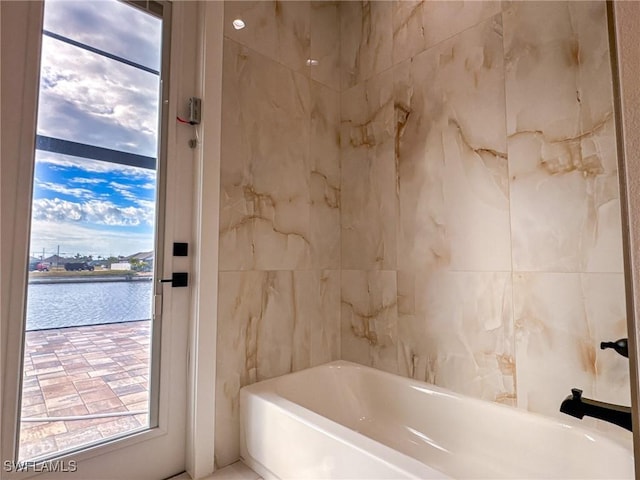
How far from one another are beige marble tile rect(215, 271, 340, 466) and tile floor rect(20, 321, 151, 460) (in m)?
0.32

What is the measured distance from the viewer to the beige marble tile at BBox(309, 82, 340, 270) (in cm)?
192

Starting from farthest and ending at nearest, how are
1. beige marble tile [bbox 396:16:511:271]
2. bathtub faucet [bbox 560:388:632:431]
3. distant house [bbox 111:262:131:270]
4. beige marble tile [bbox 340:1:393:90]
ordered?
beige marble tile [bbox 340:1:393:90] → beige marble tile [bbox 396:16:511:271] → distant house [bbox 111:262:131:270] → bathtub faucet [bbox 560:388:632:431]

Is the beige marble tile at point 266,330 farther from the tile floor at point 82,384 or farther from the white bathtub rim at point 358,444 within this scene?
the tile floor at point 82,384

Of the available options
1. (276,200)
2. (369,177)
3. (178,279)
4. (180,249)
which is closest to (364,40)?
(369,177)

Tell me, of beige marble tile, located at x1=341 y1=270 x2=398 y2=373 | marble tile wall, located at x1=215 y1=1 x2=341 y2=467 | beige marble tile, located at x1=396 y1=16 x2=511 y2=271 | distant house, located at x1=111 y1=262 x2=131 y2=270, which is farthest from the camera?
beige marble tile, located at x1=341 y1=270 x2=398 y2=373

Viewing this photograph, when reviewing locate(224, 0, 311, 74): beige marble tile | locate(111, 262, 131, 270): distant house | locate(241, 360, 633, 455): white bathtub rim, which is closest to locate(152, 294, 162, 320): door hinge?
locate(111, 262, 131, 270): distant house

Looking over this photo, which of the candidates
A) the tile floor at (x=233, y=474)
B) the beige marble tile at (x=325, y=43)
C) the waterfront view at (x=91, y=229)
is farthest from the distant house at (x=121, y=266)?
the beige marble tile at (x=325, y=43)

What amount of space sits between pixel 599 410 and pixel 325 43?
209 cm

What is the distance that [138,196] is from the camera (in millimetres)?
1390

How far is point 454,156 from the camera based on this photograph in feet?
5.09

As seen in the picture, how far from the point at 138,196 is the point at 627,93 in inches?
57.3

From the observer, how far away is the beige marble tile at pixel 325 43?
1.98 m

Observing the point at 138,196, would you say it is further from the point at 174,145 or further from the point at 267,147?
the point at 267,147

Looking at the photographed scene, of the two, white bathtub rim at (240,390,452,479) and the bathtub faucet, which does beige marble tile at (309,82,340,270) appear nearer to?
white bathtub rim at (240,390,452,479)
